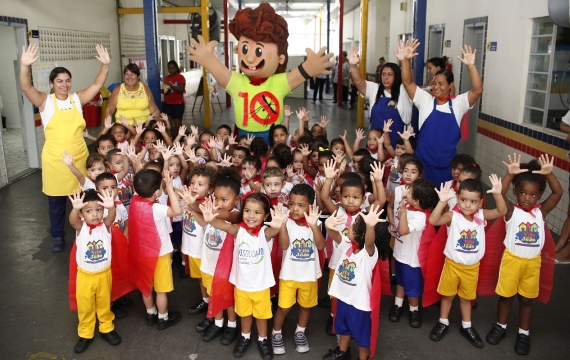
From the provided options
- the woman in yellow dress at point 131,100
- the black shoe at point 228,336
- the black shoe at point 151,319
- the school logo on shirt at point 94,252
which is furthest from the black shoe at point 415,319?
the woman in yellow dress at point 131,100

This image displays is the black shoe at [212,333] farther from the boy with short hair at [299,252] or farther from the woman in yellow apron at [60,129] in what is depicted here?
the woman in yellow apron at [60,129]

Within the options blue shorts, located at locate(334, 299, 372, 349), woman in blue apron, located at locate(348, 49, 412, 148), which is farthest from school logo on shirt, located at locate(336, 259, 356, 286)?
woman in blue apron, located at locate(348, 49, 412, 148)

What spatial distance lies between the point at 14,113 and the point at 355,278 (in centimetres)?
896

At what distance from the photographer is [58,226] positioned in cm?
460

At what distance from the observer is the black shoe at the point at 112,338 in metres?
3.19

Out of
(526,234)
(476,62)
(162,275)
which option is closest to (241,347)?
(162,275)

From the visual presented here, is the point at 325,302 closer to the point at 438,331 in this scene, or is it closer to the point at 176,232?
the point at 438,331

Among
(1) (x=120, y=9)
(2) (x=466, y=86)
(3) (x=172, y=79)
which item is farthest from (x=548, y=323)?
(1) (x=120, y=9)

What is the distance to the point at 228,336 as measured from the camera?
10.6 ft

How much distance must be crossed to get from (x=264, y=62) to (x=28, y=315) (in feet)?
9.68

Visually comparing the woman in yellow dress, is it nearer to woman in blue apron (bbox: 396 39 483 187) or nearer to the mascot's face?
the mascot's face

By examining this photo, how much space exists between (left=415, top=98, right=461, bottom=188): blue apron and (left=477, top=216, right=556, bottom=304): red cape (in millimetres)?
1062

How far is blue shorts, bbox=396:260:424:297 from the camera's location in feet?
10.9

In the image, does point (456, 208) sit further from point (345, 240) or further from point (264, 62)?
point (264, 62)
